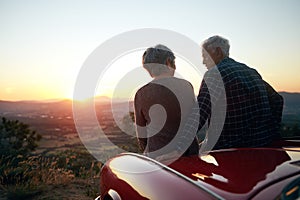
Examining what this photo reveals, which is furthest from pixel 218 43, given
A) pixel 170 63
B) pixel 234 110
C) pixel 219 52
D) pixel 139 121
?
pixel 139 121

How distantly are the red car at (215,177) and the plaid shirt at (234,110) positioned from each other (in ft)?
2.07

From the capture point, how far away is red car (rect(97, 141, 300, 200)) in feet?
4.91

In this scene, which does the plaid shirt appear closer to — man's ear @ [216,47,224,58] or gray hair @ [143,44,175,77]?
man's ear @ [216,47,224,58]

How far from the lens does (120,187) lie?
2283 millimetres

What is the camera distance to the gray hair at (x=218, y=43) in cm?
342

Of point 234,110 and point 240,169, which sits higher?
point 234,110

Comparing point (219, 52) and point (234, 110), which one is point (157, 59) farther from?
point (234, 110)

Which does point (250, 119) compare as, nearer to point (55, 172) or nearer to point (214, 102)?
point (214, 102)

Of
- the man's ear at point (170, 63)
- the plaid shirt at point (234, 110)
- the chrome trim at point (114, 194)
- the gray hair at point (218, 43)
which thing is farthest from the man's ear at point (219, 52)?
the chrome trim at point (114, 194)

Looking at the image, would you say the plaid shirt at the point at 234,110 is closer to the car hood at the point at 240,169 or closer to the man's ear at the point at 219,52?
the man's ear at the point at 219,52

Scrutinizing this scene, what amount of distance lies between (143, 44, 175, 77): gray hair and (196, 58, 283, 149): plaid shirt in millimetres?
572

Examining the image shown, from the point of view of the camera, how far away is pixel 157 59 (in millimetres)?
3451

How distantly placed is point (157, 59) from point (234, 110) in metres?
1.02

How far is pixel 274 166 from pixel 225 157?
0.43m
